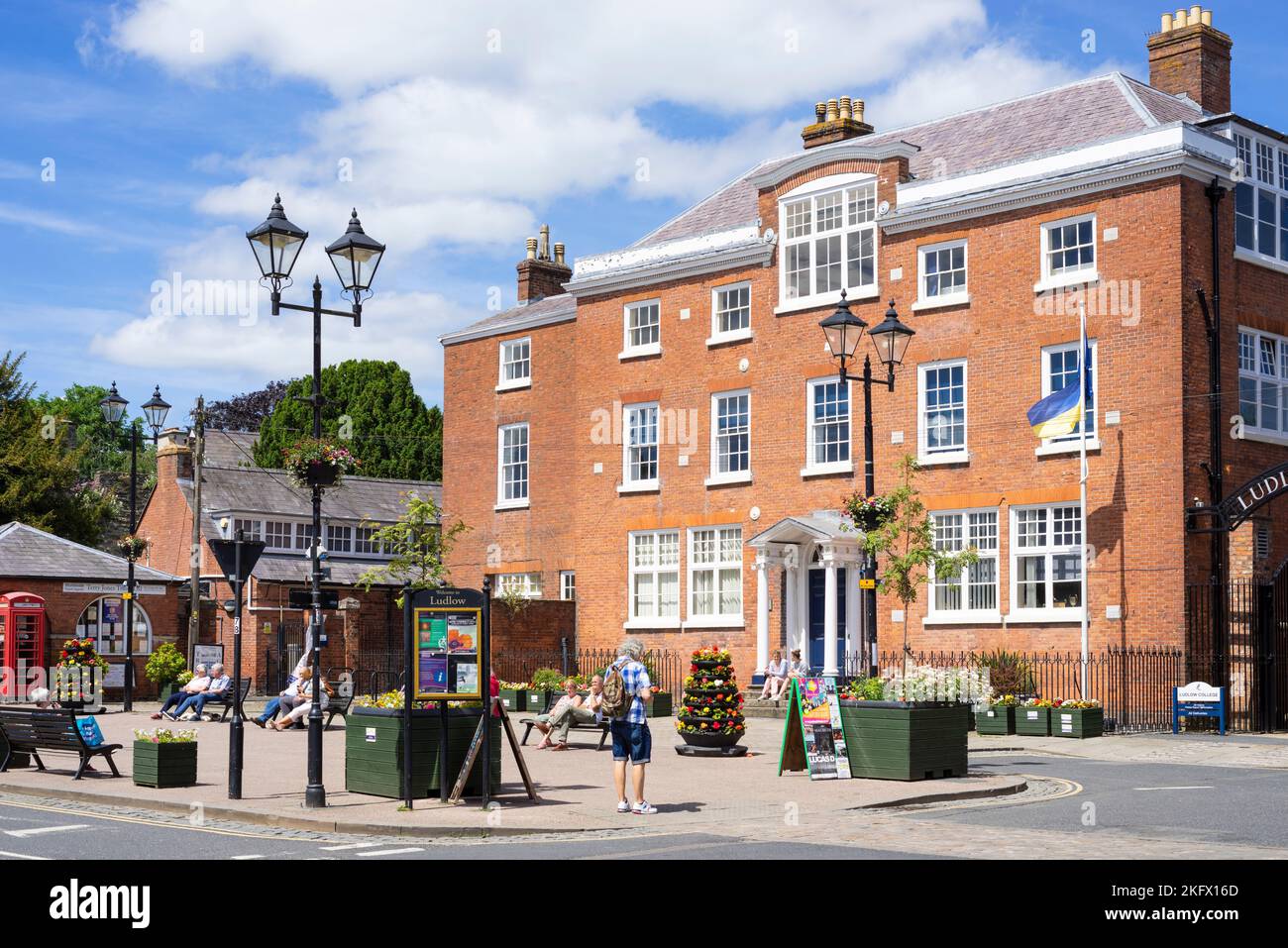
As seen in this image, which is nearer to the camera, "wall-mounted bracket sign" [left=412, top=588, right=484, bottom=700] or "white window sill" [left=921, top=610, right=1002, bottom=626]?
"wall-mounted bracket sign" [left=412, top=588, right=484, bottom=700]

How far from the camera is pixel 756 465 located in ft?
114

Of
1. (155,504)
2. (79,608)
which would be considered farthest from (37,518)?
(79,608)

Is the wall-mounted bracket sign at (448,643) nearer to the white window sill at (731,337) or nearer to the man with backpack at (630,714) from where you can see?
the man with backpack at (630,714)

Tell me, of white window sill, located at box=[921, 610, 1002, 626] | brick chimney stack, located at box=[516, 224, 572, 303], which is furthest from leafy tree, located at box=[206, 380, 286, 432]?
white window sill, located at box=[921, 610, 1002, 626]

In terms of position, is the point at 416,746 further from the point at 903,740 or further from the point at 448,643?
the point at 903,740

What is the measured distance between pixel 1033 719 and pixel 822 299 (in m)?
11.3

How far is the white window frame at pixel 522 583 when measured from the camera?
4022cm

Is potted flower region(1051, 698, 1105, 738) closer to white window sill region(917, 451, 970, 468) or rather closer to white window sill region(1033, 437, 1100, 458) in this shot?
white window sill region(1033, 437, 1100, 458)

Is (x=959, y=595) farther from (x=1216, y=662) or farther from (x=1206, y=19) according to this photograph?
(x=1206, y=19)

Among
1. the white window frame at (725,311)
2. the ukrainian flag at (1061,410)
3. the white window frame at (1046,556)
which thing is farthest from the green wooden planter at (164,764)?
the white window frame at (725,311)

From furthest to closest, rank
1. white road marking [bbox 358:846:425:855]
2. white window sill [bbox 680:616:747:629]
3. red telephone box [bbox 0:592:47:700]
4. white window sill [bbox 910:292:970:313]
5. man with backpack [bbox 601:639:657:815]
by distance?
1. red telephone box [bbox 0:592:47:700]
2. white window sill [bbox 680:616:747:629]
3. white window sill [bbox 910:292:970:313]
4. man with backpack [bbox 601:639:657:815]
5. white road marking [bbox 358:846:425:855]

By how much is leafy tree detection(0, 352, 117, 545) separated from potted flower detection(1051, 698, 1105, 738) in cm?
3640

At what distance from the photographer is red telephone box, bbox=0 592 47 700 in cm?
3662

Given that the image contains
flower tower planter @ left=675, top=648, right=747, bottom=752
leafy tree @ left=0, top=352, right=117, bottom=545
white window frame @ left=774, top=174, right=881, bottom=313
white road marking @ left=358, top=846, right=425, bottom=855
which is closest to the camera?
white road marking @ left=358, top=846, right=425, bottom=855
